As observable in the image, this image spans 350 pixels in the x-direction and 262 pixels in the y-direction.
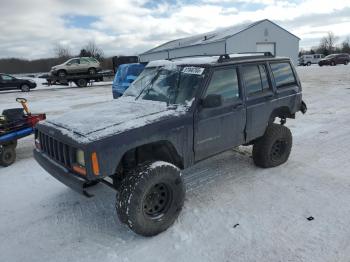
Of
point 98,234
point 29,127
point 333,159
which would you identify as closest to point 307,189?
point 333,159

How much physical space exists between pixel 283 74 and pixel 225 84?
5.03ft

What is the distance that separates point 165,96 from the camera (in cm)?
420

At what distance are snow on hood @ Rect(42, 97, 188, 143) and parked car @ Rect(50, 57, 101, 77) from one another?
20.7 m

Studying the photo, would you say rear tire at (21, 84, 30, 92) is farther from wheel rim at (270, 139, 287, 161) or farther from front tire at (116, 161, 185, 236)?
front tire at (116, 161, 185, 236)

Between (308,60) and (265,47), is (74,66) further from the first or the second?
(308,60)

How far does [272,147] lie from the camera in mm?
5156

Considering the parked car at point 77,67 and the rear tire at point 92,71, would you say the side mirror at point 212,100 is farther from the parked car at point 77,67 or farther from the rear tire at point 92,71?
the rear tire at point 92,71

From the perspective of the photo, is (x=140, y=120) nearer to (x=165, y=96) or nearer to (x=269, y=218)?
(x=165, y=96)

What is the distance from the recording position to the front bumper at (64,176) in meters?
3.27

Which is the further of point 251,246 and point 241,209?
point 241,209

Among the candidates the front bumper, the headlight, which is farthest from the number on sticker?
the front bumper

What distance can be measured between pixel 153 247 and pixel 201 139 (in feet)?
4.71

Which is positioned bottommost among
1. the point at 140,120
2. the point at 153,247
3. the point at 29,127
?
the point at 153,247

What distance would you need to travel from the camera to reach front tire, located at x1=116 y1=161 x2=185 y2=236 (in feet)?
10.8
